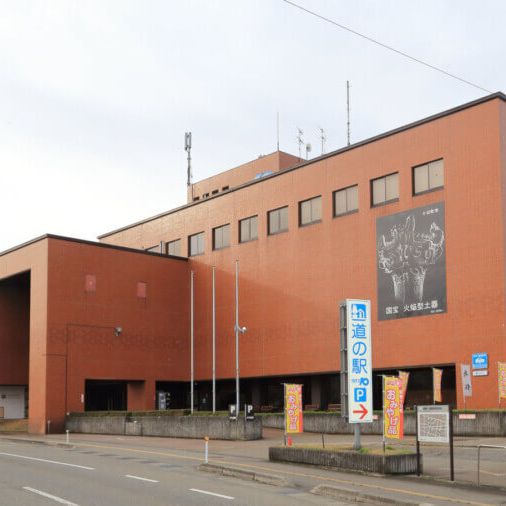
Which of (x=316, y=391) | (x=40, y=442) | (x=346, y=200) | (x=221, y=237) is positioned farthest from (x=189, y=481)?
(x=221, y=237)

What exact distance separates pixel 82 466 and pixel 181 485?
5.95 metres

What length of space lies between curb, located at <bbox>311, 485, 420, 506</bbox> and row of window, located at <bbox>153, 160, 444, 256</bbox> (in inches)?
1058

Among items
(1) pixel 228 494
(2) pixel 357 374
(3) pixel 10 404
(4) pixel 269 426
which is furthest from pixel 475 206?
(3) pixel 10 404

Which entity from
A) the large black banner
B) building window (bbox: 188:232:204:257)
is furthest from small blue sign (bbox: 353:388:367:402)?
building window (bbox: 188:232:204:257)

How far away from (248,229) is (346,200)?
8.95 m

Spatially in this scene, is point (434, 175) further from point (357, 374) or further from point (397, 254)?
point (357, 374)

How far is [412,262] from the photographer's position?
41.9 m

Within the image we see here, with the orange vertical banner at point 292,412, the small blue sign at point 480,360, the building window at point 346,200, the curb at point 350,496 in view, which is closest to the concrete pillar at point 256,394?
the building window at point 346,200

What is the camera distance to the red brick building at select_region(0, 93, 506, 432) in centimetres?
3922

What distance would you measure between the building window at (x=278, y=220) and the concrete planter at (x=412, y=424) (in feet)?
46.8

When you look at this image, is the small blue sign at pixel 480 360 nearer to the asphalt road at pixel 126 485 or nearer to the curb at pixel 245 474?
the asphalt road at pixel 126 485

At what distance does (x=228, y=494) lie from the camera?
52.9 ft

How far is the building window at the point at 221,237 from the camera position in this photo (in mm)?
54456

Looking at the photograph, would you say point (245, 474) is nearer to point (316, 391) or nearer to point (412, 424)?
point (412, 424)
